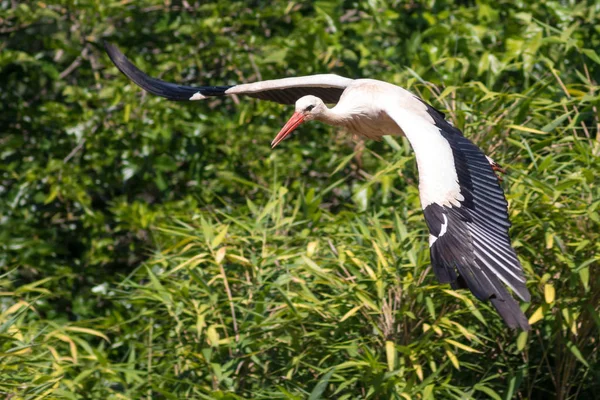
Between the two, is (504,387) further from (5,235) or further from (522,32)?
(5,235)

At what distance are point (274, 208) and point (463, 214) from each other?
1572 mm

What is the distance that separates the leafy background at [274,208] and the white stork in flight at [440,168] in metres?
0.37

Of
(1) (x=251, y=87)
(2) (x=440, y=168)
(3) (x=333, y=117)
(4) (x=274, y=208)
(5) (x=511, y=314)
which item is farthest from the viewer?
(4) (x=274, y=208)

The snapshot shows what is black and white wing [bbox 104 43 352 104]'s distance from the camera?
4605 millimetres

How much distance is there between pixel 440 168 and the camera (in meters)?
3.62

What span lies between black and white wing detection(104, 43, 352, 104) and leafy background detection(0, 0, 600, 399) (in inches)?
14.4

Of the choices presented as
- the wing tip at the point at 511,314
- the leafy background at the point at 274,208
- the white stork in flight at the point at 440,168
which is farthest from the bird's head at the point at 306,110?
the wing tip at the point at 511,314

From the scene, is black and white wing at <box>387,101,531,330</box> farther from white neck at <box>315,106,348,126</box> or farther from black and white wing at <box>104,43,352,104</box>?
black and white wing at <box>104,43,352,104</box>

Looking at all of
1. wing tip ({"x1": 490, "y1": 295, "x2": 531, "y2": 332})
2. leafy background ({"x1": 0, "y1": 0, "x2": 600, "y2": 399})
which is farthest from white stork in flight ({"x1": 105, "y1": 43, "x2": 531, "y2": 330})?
leafy background ({"x1": 0, "y1": 0, "x2": 600, "y2": 399})

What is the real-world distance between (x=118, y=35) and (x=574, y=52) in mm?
2715

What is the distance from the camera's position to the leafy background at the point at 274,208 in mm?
4324

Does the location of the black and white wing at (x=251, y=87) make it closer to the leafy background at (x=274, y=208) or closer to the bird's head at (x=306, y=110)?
the bird's head at (x=306, y=110)

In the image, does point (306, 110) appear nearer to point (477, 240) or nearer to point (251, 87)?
point (251, 87)

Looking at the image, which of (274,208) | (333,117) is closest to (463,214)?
(333,117)
